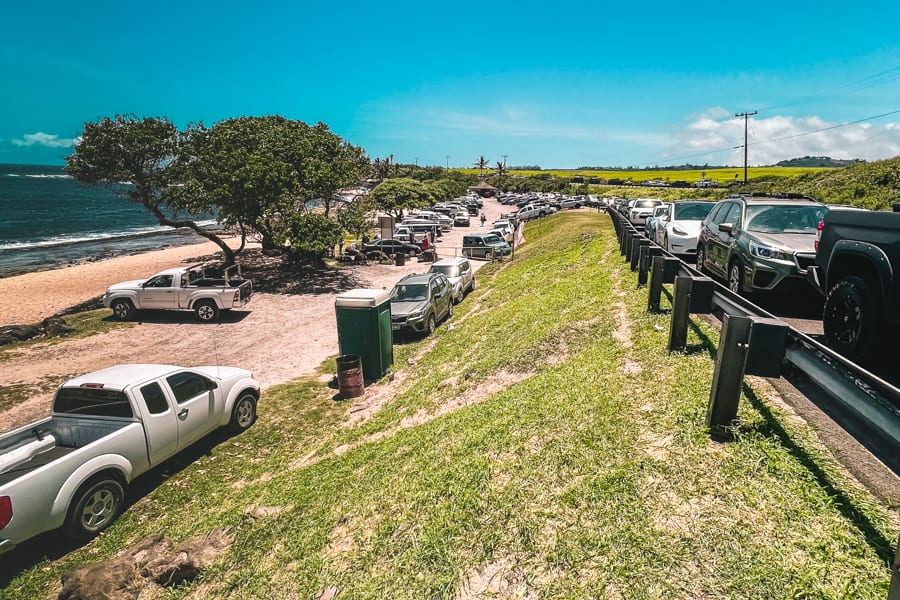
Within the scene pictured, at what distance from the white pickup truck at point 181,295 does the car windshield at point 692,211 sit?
51.1 ft

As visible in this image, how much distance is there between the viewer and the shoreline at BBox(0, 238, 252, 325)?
72.6 ft

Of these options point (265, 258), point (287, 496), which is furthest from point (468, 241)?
point (287, 496)

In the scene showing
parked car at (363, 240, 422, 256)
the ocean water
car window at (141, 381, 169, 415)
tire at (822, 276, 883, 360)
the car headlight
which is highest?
the car headlight

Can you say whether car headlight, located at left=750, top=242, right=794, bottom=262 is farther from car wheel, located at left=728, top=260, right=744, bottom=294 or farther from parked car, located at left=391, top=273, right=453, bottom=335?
parked car, located at left=391, top=273, right=453, bottom=335

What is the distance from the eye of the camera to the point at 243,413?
30.0 feet

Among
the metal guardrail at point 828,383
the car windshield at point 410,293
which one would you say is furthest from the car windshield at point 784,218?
the car windshield at point 410,293

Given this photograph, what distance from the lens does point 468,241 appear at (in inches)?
1199

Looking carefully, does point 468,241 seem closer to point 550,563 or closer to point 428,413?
point 428,413

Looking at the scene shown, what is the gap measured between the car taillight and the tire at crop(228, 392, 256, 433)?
12.0 ft

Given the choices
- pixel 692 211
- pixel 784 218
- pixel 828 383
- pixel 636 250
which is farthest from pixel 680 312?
pixel 692 211

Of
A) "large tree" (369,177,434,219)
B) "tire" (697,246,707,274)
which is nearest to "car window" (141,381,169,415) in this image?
"tire" (697,246,707,274)

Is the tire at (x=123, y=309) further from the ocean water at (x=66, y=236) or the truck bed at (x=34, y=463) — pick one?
the truck bed at (x=34, y=463)

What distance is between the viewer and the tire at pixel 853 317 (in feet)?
13.9

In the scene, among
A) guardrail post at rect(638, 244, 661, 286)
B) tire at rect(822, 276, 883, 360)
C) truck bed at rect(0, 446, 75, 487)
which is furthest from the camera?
guardrail post at rect(638, 244, 661, 286)
